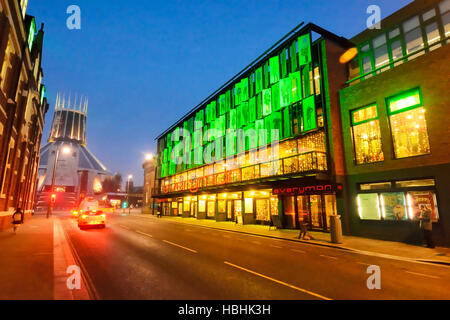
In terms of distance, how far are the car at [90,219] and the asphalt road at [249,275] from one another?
32.7 ft

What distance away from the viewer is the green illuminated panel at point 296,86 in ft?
64.7

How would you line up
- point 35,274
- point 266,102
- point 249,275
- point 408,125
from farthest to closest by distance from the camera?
point 266,102
point 408,125
point 249,275
point 35,274

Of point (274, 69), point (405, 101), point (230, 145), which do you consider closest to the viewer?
point (405, 101)

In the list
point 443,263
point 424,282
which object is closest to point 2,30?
point 424,282

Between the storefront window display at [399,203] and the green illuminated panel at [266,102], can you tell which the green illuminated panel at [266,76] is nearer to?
the green illuminated panel at [266,102]

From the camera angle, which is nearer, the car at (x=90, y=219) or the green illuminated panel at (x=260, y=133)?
the car at (x=90, y=219)

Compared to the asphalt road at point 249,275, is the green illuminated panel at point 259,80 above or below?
above

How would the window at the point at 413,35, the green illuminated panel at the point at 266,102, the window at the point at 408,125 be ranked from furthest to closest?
1. the green illuminated panel at the point at 266,102
2. the window at the point at 413,35
3. the window at the point at 408,125

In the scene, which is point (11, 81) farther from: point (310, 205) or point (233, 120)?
point (310, 205)

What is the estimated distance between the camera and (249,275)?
6.66 meters

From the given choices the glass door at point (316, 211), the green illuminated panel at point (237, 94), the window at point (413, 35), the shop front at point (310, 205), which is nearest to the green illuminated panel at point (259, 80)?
the green illuminated panel at point (237, 94)

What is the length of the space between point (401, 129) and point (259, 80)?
562 inches

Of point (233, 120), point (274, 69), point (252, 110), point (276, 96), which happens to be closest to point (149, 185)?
point (233, 120)
